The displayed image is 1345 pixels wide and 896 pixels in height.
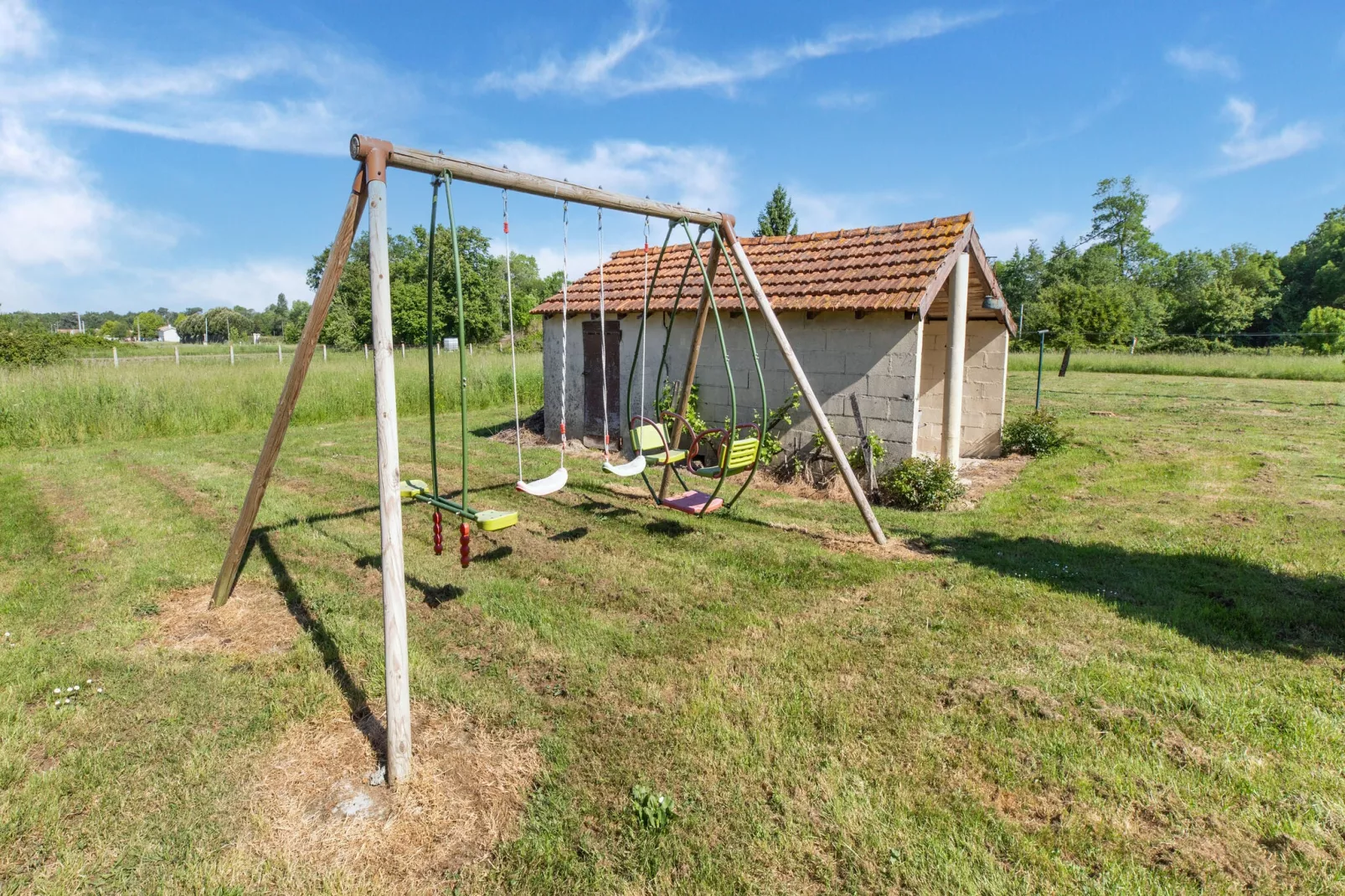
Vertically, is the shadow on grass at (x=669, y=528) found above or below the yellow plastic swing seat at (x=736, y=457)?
below

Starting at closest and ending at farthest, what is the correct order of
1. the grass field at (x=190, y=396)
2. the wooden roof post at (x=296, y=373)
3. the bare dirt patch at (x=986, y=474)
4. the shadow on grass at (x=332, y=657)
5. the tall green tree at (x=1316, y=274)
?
the shadow on grass at (x=332, y=657), the wooden roof post at (x=296, y=373), the bare dirt patch at (x=986, y=474), the grass field at (x=190, y=396), the tall green tree at (x=1316, y=274)

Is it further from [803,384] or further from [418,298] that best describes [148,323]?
[803,384]

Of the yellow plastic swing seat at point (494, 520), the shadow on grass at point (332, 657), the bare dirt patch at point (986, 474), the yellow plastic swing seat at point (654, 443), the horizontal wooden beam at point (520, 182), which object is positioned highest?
the horizontal wooden beam at point (520, 182)

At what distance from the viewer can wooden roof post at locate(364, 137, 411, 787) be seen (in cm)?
329

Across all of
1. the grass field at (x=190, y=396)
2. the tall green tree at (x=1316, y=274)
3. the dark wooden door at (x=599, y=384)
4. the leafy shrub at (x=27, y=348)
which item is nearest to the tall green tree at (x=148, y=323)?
the leafy shrub at (x=27, y=348)

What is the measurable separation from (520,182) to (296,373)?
1993mm

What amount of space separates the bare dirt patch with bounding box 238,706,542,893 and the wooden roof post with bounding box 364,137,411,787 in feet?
0.64

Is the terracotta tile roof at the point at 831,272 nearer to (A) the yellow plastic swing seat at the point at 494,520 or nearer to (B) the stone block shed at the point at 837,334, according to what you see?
(B) the stone block shed at the point at 837,334

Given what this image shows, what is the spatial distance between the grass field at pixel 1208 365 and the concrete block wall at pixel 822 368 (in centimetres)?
2141

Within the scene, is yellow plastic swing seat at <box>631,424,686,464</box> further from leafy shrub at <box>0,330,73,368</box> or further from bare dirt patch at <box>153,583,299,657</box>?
leafy shrub at <box>0,330,73,368</box>

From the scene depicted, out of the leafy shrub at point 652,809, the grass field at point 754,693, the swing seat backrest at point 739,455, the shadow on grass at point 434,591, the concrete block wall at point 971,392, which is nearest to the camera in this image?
the grass field at point 754,693

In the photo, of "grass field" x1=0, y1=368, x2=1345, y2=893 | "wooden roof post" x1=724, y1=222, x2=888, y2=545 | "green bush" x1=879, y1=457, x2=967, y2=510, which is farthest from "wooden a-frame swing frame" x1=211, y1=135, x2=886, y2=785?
"green bush" x1=879, y1=457, x2=967, y2=510

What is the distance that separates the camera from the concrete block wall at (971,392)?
37.3 feet

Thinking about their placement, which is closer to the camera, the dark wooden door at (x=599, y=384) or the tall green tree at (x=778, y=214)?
the dark wooden door at (x=599, y=384)
